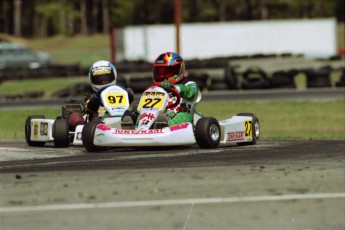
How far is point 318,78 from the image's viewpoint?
28.5 metres

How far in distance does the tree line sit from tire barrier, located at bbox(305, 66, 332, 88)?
58887 mm

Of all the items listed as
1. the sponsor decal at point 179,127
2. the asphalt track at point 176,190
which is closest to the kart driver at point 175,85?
the sponsor decal at point 179,127

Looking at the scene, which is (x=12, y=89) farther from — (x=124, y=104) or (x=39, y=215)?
(x=39, y=215)

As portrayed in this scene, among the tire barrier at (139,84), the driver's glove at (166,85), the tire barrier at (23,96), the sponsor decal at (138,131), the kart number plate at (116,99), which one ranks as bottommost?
the tire barrier at (23,96)

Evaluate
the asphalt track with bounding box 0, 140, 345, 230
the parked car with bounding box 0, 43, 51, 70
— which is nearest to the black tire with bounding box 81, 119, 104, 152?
the asphalt track with bounding box 0, 140, 345, 230

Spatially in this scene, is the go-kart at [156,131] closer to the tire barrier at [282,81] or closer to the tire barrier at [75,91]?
the tire barrier at [75,91]

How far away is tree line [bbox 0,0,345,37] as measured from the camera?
91000mm

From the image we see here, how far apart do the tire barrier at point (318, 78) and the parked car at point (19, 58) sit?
23791mm

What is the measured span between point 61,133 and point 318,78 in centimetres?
1710

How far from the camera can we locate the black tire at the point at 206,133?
11.1 metres

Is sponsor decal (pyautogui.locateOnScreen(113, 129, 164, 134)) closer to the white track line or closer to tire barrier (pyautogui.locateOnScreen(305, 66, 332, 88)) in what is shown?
the white track line

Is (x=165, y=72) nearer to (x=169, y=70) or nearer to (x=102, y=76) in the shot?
(x=169, y=70)

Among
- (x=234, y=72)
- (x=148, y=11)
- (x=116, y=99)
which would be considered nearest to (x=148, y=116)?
(x=116, y=99)

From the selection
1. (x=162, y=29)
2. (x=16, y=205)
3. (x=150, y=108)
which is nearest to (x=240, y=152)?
(x=150, y=108)
